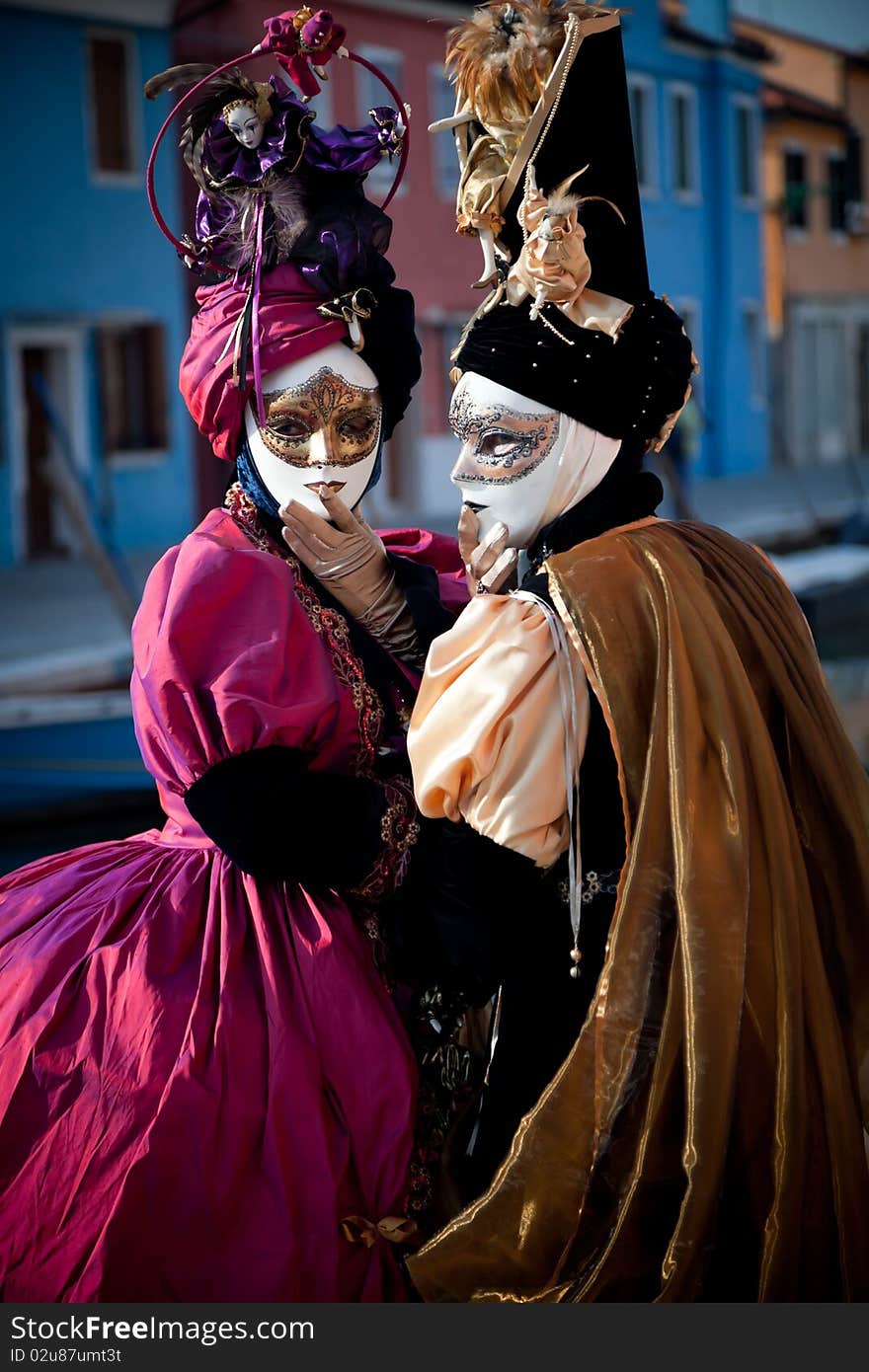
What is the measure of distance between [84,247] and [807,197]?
1128 centimetres

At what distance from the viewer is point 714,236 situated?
59.6 ft

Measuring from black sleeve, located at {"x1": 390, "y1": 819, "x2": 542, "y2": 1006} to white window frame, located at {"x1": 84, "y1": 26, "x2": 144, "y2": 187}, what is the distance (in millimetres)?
12348

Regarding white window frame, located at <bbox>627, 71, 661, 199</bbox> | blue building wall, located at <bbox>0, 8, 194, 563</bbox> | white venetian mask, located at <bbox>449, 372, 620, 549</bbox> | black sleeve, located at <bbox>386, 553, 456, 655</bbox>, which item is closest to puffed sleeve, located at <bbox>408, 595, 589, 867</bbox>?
white venetian mask, located at <bbox>449, 372, 620, 549</bbox>

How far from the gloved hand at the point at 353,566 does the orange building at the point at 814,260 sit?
16.2 metres

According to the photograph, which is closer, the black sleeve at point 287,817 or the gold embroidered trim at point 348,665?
the black sleeve at point 287,817

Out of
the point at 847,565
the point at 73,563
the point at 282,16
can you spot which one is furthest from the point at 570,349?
the point at 73,563

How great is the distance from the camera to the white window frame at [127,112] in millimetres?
12984

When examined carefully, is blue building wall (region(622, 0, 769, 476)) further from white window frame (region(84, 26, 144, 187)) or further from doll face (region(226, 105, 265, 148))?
doll face (region(226, 105, 265, 148))

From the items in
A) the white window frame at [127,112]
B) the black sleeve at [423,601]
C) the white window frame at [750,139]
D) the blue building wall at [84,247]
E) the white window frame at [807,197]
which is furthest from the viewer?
the white window frame at [807,197]

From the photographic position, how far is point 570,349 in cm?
198

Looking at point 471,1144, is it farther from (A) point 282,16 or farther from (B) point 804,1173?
(A) point 282,16

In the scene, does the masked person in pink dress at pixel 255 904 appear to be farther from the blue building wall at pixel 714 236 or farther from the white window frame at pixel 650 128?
the white window frame at pixel 650 128

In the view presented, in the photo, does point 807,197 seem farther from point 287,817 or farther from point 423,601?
point 287,817

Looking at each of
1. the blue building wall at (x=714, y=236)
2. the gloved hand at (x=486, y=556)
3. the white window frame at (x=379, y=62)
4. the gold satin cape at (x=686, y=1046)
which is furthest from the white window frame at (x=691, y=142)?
the gold satin cape at (x=686, y=1046)
